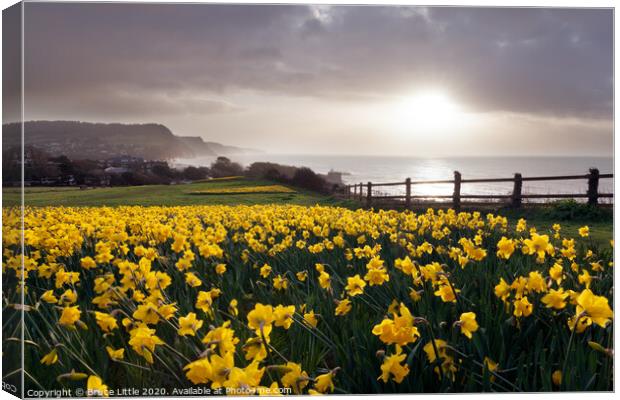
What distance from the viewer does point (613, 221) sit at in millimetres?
3428

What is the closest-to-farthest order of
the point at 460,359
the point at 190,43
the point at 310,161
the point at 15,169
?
the point at 460,359
the point at 15,169
the point at 190,43
the point at 310,161

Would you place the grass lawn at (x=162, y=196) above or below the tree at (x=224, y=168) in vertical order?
below

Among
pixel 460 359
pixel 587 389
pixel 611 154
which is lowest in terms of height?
pixel 587 389

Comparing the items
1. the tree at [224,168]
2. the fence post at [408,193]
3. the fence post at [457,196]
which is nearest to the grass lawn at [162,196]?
the tree at [224,168]

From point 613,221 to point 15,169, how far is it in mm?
3854

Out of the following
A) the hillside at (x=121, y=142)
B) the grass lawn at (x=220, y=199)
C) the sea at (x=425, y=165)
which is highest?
the hillside at (x=121, y=142)

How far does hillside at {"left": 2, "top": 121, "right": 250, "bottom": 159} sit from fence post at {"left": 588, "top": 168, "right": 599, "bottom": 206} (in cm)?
241

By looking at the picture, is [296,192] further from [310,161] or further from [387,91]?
[387,91]

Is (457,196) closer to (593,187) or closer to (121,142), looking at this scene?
(593,187)

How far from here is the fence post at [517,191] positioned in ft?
→ 12.2

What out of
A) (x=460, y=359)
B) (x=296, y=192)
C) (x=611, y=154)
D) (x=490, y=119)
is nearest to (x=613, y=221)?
(x=611, y=154)

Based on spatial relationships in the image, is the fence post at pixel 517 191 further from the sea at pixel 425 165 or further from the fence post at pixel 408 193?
the fence post at pixel 408 193

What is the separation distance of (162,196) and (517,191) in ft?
9.11

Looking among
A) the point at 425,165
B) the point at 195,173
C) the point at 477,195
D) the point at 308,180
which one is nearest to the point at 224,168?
the point at 195,173
